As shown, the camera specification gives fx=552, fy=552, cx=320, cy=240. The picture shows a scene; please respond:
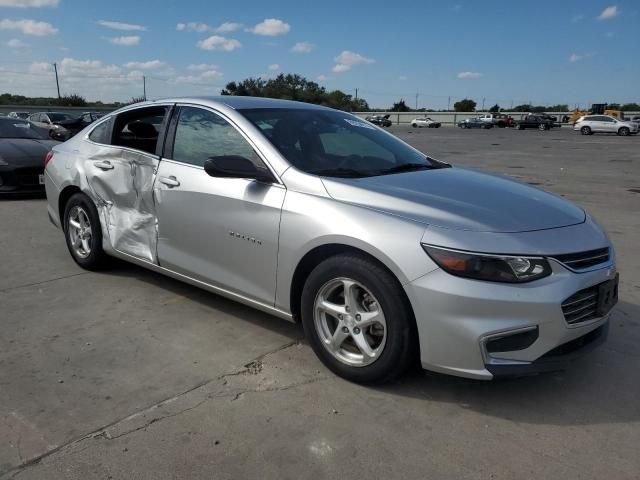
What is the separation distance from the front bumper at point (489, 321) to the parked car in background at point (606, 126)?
4444 cm

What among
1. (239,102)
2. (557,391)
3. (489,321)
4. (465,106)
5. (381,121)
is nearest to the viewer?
(489,321)

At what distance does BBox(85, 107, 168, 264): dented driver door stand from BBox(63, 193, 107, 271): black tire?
0.45ft

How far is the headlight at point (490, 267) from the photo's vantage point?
2.68 meters

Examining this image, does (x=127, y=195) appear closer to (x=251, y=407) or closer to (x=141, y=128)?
(x=141, y=128)

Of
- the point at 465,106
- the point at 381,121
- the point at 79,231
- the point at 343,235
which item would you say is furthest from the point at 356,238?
the point at 465,106

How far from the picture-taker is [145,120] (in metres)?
4.68

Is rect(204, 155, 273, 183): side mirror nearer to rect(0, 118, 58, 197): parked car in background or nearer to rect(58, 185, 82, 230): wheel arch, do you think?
rect(58, 185, 82, 230): wheel arch

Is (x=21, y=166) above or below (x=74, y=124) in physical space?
below

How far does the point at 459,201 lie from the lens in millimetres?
3104

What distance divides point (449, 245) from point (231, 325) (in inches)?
74.3

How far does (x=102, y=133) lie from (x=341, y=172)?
101 inches

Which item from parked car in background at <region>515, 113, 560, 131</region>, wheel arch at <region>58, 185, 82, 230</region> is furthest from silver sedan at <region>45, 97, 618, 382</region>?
parked car in background at <region>515, 113, 560, 131</region>

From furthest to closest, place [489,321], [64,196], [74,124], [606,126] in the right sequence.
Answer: [606,126], [74,124], [64,196], [489,321]

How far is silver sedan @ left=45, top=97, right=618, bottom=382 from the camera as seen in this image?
8.86 ft
